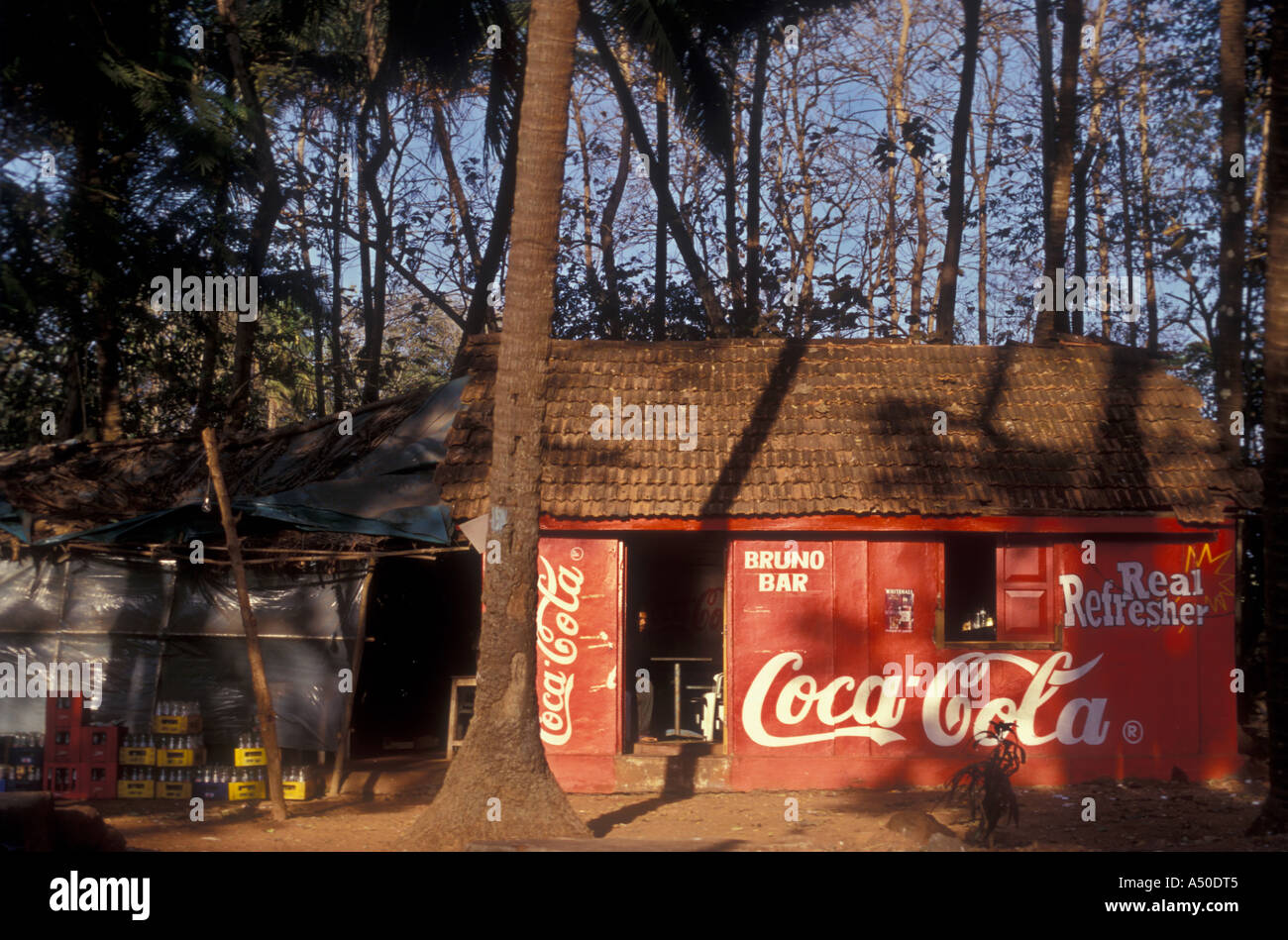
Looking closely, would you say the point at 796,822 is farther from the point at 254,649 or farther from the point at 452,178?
the point at 452,178

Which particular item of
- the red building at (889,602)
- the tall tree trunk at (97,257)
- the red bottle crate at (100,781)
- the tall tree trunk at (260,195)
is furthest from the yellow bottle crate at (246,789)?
the tall tree trunk at (97,257)

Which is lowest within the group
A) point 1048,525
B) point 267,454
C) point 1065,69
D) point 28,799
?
point 28,799

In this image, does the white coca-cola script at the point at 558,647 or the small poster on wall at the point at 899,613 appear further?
the small poster on wall at the point at 899,613

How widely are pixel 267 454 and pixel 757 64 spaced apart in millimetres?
14642

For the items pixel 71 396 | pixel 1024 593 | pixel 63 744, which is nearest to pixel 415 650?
pixel 63 744

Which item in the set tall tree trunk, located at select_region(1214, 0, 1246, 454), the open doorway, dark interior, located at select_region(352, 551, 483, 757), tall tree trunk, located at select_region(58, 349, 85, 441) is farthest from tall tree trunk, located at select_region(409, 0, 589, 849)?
tall tree trunk, located at select_region(58, 349, 85, 441)

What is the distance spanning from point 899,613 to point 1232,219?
26.2 ft

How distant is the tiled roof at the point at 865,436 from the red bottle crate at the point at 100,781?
4.43m

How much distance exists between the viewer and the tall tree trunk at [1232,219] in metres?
15.3

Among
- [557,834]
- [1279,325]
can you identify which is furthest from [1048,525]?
[557,834]

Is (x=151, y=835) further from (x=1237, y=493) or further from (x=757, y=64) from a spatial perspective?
(x=757, y=64)

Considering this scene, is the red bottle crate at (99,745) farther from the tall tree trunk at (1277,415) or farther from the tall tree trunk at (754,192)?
the tall tree trunk at (754,192)

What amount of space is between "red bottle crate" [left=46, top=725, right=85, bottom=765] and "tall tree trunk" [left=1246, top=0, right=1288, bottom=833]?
1118cm
